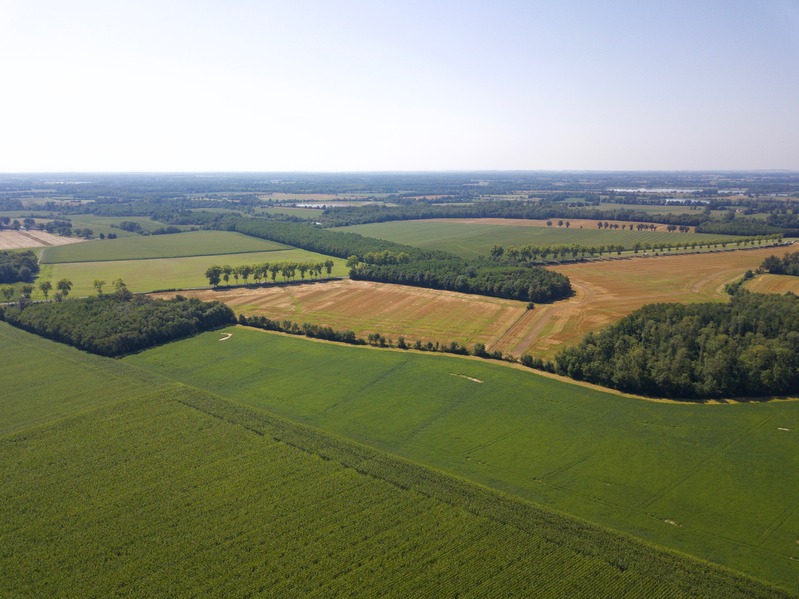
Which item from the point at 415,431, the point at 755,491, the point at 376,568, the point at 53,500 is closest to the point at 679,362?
the point at 755,491

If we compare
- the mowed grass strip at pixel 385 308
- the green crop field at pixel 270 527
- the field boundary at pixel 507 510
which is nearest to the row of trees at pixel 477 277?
the mowed grass strip at pixel 385 308

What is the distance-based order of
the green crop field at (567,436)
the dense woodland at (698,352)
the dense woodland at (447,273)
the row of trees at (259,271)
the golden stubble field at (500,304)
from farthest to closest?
1. the row of trees at (259,271)
2. the dense woodland at (447,273)
3. the golden stubble field at (500,304)
4. the dense woodland at (698,352)
5. the green crop field at (567,436)

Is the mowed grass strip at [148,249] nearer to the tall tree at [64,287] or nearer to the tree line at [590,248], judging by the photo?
the tall tree at [64,287]

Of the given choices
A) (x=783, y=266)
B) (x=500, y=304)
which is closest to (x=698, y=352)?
(x=500, y=304)

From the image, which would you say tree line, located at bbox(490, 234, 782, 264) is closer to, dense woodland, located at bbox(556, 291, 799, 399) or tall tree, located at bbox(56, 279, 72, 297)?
dense woodland, located at bbox(556, 291, 799, 399)

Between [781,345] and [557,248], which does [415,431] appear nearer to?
[781,345]
